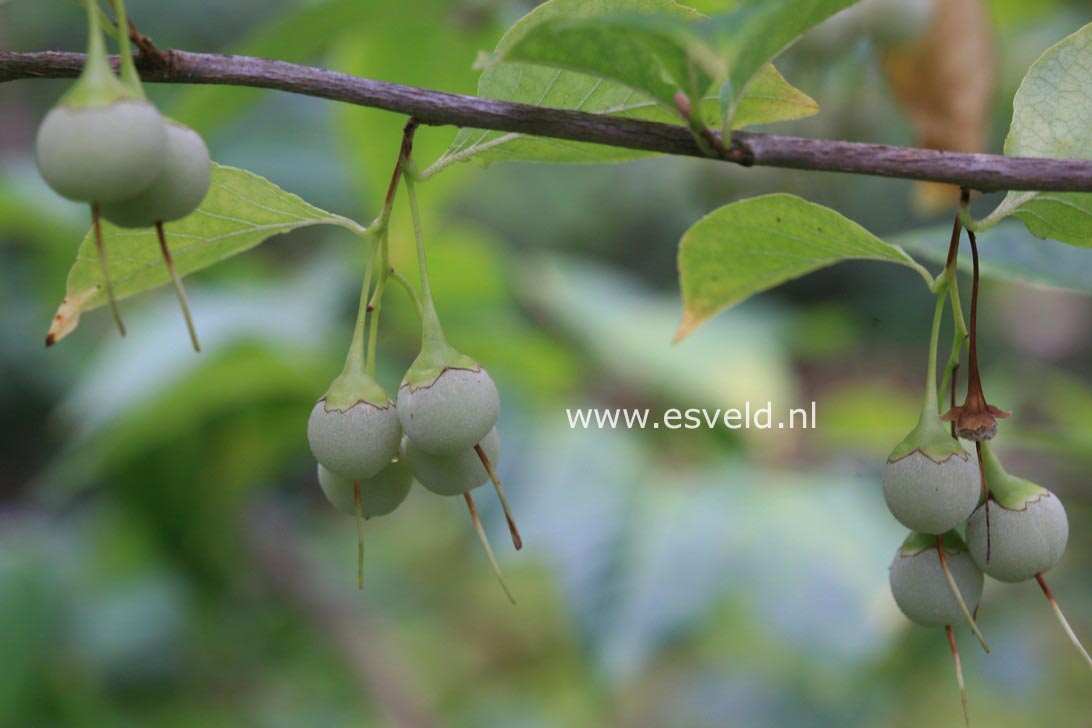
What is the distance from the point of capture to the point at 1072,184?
15.8 inches

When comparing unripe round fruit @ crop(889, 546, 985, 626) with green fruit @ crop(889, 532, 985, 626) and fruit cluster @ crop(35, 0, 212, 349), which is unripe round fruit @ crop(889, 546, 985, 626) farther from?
fruit cluster @ crop(35, 0, 212, 349)

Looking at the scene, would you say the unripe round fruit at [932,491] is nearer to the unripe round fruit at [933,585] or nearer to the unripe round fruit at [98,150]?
the unripe round fruit at [933,585]

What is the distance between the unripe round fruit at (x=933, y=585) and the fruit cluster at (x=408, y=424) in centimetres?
18

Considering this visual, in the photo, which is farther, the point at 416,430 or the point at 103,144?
the point at 416,430

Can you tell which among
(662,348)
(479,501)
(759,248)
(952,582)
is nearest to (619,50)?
(759,248)

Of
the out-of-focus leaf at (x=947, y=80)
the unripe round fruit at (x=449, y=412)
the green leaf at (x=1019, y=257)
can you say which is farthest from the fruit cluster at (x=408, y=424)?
the out-of-focus leaf at (x=947, y=80)

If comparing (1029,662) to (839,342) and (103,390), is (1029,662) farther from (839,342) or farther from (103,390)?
(103,390)

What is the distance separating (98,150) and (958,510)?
35 cm

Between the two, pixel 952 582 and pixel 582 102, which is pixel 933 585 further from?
pixel 582 102

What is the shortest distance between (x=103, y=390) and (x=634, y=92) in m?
0.93

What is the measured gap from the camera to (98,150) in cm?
32

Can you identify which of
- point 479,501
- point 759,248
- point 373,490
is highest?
point 759,248

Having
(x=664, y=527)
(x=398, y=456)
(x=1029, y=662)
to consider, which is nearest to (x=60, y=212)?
(x=664, y=527)

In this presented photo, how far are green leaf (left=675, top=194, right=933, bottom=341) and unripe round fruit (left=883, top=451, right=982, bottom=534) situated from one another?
0.27 ft
